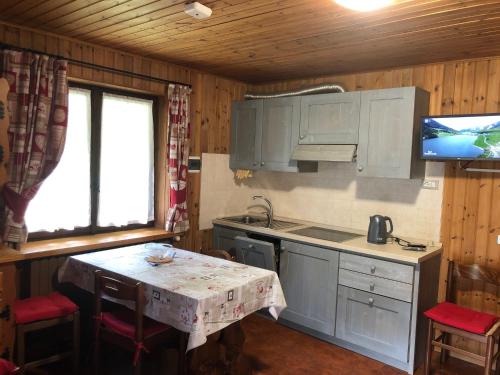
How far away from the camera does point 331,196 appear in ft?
12.9

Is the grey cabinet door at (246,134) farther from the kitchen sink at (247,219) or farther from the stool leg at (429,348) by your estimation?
the stool leg at (429,348)

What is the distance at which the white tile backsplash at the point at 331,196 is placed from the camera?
3.35 m

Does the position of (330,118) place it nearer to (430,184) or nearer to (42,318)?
(430,184)

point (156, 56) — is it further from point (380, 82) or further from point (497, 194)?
point (497, 194)

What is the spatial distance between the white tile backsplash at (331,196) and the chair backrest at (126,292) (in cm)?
183

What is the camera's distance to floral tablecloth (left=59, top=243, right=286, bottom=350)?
206 centimetres

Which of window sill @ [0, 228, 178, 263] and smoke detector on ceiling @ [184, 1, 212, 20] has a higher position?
smoke detector on ceiling @ [184, 1, 212, 20]

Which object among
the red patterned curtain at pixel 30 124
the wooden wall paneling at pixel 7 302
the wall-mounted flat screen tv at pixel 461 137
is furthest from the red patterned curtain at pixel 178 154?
the wall-mounted flat screen tv at pixel 461 137

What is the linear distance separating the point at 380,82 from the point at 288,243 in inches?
65.7

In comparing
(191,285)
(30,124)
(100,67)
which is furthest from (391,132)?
(30,124)

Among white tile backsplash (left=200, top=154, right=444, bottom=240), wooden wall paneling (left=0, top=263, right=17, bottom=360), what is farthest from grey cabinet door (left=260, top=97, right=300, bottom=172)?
wooden wall paneling (left=0, top=263, right=17, bottom=360)

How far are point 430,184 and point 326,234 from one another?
3.20 ft

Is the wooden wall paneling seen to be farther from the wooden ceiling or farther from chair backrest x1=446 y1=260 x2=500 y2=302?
chair backrest x1=446 y1=260 x2=500 y2=302

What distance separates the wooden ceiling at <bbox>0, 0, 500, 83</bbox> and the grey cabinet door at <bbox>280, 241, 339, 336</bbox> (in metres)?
1.61
